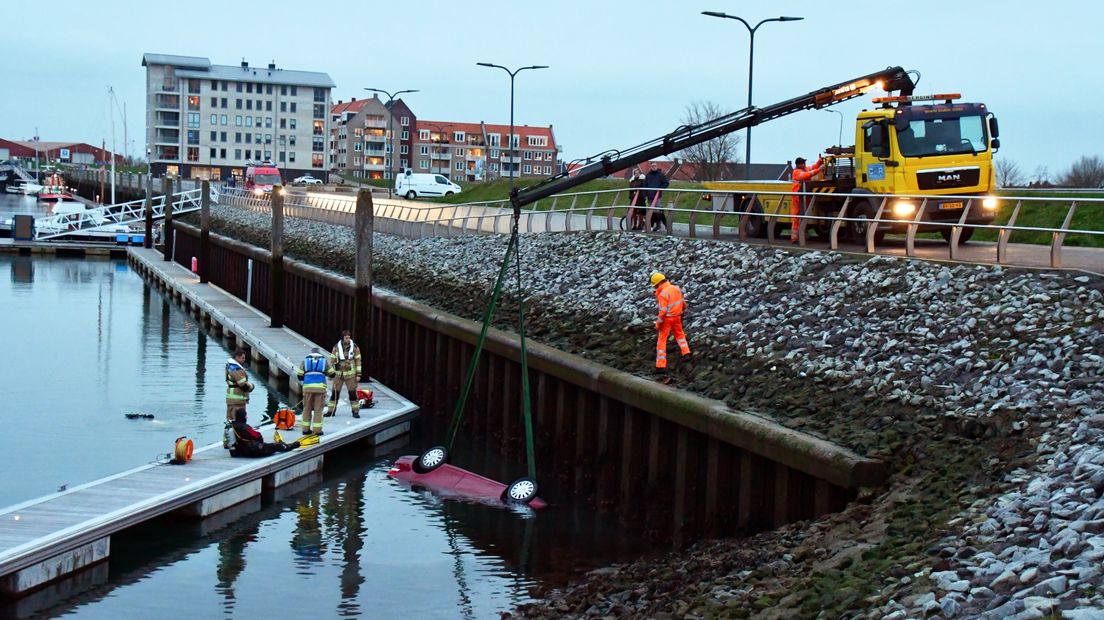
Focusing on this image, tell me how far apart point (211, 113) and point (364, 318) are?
139 metres

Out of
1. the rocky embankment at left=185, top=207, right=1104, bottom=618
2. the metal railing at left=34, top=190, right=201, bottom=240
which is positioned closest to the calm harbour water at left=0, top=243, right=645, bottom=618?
the rocky embankment at left=185, top=207, right=1104, bottom=618

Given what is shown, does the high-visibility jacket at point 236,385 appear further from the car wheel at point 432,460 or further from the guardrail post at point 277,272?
the guardrail post at point 277,272

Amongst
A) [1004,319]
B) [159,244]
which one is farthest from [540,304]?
[159,244]

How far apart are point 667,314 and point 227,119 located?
15213 cm

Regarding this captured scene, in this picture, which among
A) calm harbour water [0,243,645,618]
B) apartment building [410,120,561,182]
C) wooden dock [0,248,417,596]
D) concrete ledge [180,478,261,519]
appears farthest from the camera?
apartment building [410,120,561,182]

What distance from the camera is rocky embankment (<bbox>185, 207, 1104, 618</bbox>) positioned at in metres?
10.6

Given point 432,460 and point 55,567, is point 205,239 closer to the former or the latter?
point 432,460

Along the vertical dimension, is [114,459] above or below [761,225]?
below

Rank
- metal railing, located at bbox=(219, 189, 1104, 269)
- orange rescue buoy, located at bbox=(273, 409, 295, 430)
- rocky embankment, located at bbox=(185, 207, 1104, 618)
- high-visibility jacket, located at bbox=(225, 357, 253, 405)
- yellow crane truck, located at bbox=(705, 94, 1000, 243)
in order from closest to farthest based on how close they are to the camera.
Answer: rocky embankment, located at bbox=(185, 207, 1104, 618), metal railing, located at bbox=(219, 189, 1104, 269), high-visibility jacket, located at bbox=(225, 357, 253, 405), orange rescue buoy, located at bbox=(273, 409, 295, 430), yellow crane truck, located at bbox=(705, 94, 1000, 243)

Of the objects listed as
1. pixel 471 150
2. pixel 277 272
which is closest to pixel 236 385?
pixel 277 272

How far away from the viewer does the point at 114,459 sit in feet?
83.6

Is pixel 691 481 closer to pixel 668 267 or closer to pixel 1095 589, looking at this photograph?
pixel 1095 589

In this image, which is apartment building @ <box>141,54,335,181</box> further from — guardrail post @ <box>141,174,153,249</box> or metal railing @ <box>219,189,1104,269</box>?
metal railing @ <box>219,189,1104,269</box>

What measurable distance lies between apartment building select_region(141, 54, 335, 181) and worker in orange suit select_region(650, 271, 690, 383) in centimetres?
14503
